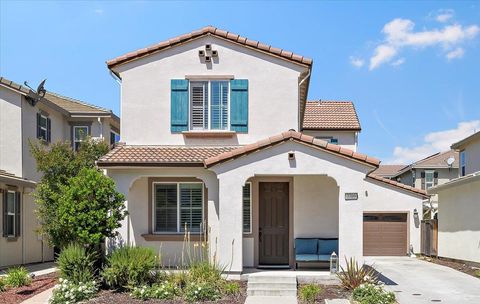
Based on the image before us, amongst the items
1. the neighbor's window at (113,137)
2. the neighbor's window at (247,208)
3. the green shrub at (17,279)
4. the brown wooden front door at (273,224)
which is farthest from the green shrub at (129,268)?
the neighbor's window at (113,137)

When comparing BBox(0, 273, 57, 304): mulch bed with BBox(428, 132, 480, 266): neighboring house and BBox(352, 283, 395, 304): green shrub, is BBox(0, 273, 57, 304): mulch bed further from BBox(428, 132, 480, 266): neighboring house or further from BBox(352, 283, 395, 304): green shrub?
BBox(428, 132, 480, 266): neighboring house

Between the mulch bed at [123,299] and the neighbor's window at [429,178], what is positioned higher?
the neighbor's window at [429,178]

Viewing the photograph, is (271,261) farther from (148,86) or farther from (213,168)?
(148,86)

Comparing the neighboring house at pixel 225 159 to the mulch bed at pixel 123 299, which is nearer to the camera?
the mulch bed at pixel 123 299

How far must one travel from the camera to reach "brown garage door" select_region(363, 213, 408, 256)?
24953 mm

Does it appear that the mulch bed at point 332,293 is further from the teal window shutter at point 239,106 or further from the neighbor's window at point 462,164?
the neighbor's window at point 462,164

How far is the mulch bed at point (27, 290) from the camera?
12.2m

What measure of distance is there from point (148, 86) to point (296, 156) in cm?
554

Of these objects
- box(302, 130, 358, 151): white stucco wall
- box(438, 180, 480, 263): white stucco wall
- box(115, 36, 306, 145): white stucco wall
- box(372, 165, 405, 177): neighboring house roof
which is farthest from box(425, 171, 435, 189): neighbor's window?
box(115, 36, 306, 145): white stucco wall

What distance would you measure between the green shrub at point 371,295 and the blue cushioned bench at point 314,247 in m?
2.90

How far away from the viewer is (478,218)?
18234 mm

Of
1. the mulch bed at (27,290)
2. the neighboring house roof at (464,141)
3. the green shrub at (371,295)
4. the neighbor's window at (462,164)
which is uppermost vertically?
the neighboring house roof at (464,141)

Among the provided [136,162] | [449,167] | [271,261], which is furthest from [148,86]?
[449,167]

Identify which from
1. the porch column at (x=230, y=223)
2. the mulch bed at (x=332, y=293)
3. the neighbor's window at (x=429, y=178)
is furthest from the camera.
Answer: the neighbor's window at (x=429, y=178)
